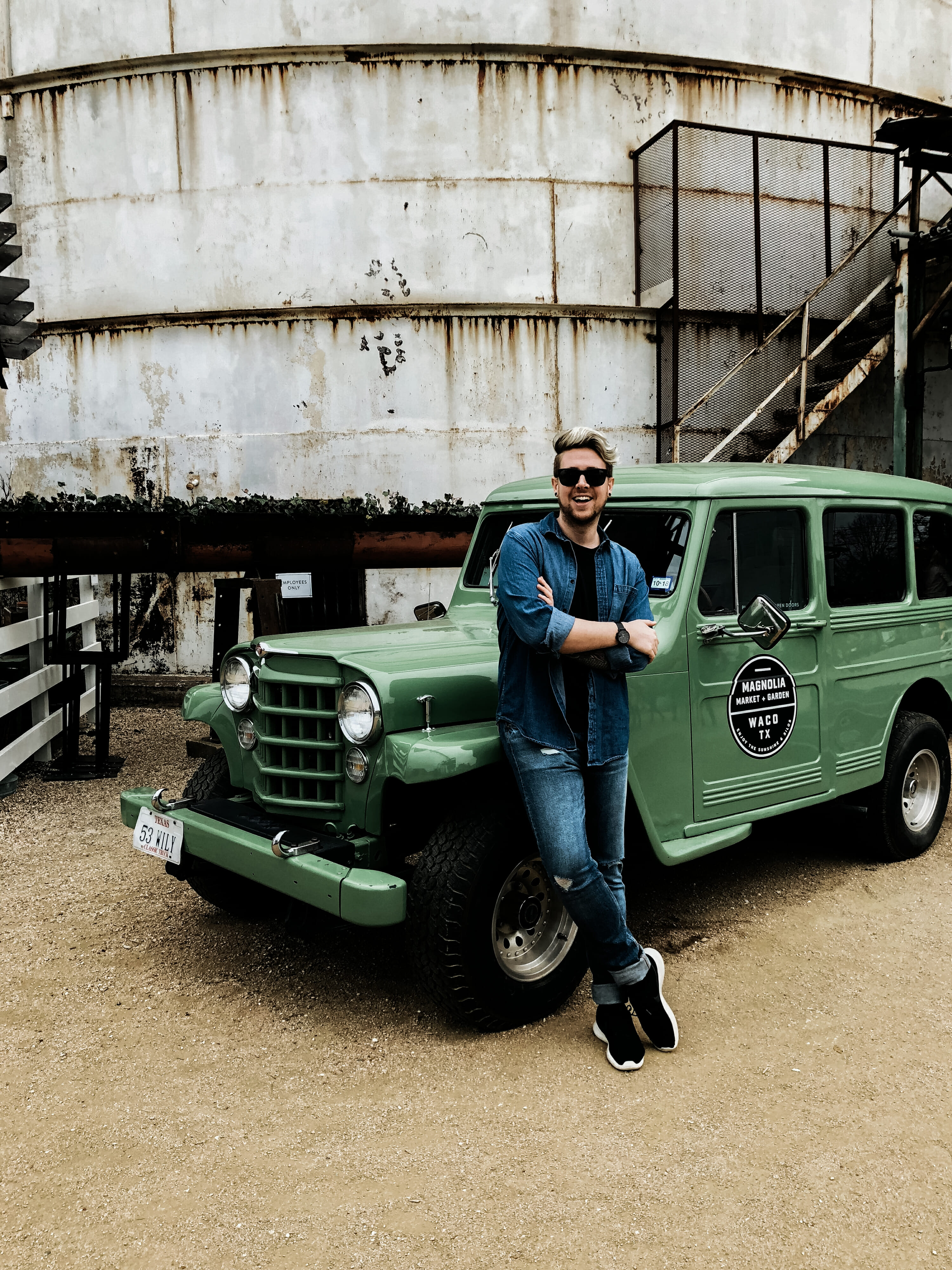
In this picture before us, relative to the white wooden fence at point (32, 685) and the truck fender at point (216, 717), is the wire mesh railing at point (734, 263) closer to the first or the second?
the white wooden fence at point (32, 685)

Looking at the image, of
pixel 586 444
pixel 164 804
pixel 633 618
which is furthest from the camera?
pixel 164 804

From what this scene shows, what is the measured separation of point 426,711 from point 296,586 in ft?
23.0

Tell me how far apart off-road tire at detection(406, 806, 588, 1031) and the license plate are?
1027mm

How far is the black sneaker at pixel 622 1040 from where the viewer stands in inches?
135

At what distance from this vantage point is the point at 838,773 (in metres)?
4.88

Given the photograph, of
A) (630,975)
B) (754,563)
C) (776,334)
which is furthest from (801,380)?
(630,975)

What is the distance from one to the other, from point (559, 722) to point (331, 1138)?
1414 mm

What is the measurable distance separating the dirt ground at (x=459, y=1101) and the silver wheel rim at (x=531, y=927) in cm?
24

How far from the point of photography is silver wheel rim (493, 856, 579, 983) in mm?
3689

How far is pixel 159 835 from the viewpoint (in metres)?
4.07

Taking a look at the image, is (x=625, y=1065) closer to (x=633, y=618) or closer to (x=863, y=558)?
(x=633, y=618)

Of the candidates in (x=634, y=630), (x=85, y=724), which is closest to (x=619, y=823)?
(x=634, y=630)

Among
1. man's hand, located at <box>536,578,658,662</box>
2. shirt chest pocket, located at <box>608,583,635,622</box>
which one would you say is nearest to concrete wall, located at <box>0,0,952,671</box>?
shirt chest pocket, located at <box>608,583,635,622</box>

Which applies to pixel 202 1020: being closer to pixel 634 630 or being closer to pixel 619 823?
pixel 619 823
